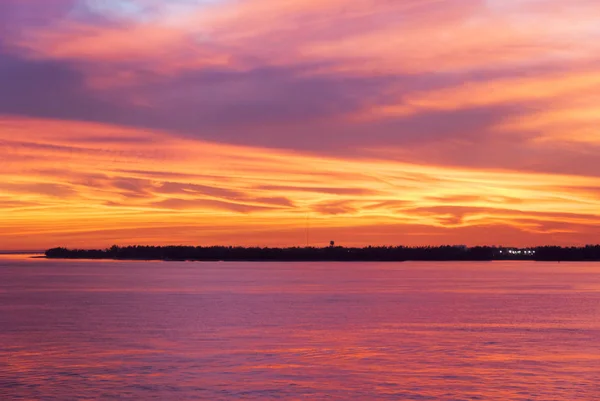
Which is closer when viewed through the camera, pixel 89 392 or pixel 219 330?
pixel 89 392

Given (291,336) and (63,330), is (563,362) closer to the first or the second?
(291,336)

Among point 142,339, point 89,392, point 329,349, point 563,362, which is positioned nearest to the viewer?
point 89,392

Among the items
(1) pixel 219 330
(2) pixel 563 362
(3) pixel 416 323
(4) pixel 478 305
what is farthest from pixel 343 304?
(2) pixel 563 362

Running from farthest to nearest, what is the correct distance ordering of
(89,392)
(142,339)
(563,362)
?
(142,339) < (563,362) < (89,392)

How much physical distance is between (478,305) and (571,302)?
39.4 feet

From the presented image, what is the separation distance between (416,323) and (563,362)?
17.9m

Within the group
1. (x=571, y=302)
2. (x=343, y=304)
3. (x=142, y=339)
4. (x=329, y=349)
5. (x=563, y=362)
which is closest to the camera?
(x=563, y=362)

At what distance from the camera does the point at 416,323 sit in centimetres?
5341

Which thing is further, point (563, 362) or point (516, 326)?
point (516, 326)

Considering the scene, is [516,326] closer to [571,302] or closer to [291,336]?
[291,336]

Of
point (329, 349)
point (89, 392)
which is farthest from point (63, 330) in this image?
point (89, 392)

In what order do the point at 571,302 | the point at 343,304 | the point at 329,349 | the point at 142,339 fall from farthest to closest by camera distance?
the point at 571,302 < the point at 343,304 < the point at 142,339 < the point at 329,349

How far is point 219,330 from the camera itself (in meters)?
48.5

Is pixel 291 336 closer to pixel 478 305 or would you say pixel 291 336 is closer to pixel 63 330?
pixel 63 330
